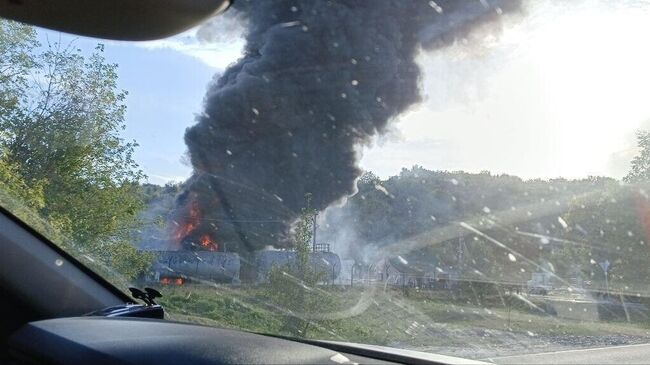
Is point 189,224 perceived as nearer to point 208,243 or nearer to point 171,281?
point 208,243

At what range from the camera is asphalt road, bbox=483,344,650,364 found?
267 centimetres

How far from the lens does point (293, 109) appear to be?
5.54 metres

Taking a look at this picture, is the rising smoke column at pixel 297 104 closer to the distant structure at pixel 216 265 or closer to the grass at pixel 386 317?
the distant structure at pixel 216 265

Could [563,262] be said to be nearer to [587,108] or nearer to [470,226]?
[470,226]

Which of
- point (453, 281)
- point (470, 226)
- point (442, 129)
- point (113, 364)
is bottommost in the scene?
point (113, 364)

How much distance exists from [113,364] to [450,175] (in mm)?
2015

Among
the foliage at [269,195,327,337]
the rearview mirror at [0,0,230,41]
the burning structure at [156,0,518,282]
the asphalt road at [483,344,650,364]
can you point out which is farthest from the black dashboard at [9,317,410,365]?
the burning structure at [156,0,518,282]

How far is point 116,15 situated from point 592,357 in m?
2.34

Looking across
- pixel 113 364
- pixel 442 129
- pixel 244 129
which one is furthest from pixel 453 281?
pixel 244 129

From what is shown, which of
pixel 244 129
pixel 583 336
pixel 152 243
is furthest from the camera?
pixel 244 129

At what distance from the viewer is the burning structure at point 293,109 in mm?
4656

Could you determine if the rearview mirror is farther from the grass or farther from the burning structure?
the grass

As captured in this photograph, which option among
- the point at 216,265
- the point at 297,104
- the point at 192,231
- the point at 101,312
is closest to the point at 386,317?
the point at 216,265

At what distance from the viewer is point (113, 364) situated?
3.01 m
